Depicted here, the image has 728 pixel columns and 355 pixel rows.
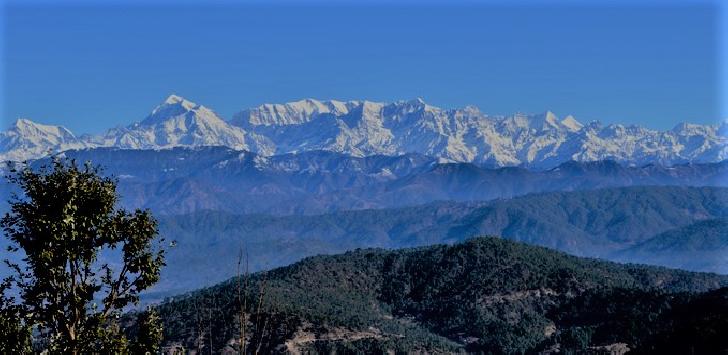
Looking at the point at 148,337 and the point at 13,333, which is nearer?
the point at 13,333

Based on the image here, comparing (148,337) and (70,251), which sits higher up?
(70,251)

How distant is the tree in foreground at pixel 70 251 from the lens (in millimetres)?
44594

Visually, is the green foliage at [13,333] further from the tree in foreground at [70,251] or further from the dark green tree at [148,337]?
the dark green tree at [148,337]

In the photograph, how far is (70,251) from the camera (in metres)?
45.2

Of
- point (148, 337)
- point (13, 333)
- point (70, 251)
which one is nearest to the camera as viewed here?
point (13, 333)

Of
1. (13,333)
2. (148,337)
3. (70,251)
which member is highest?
(70,251)

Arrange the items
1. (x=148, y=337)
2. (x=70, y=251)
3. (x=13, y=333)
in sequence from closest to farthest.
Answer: (x=13, y=333) → (x=70, y=251) → (x=148, y=337)

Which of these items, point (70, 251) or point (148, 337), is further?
point (148, 337)

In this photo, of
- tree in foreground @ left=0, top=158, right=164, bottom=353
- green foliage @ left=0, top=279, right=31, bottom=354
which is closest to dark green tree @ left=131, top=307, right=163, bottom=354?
tree in foreground @ left=0, top=158, right=164, bottom=353

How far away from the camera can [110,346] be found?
44250 millimetres

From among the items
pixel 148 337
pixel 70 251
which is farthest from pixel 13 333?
pixel 148 337

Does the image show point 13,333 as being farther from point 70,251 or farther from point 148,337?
point 148,337

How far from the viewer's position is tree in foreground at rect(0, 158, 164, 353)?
44594mm

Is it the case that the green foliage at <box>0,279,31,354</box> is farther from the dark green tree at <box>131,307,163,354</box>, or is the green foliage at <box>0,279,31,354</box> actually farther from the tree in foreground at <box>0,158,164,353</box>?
the dark green tree at <box>131,307,163,354</box>
